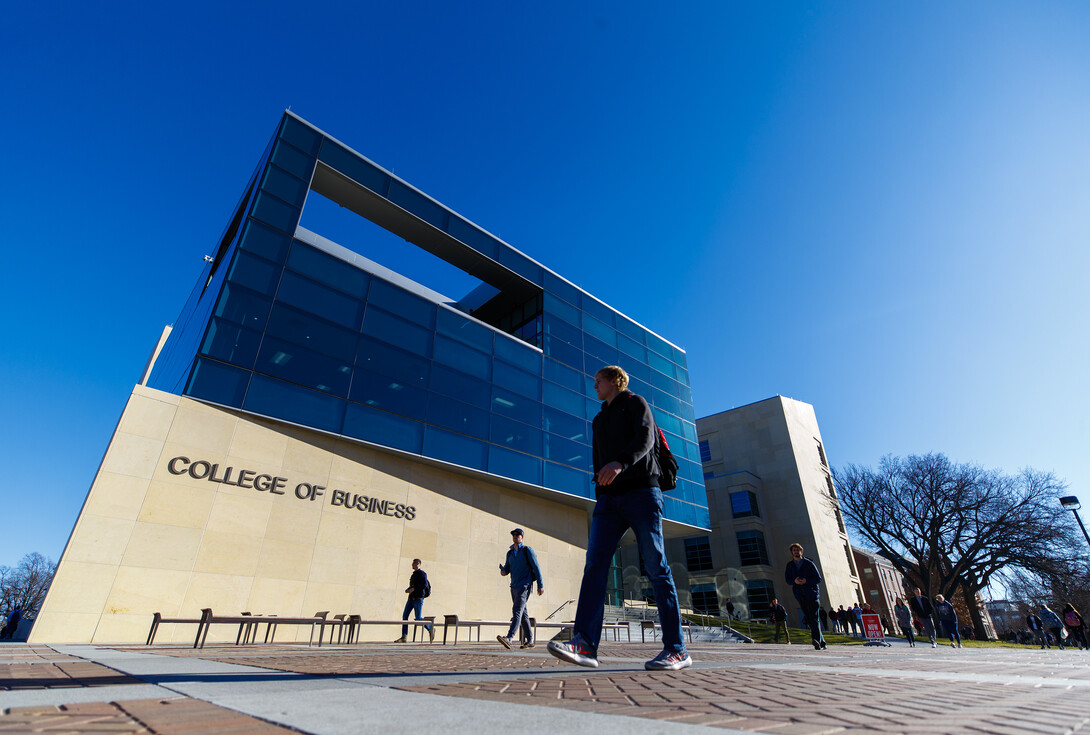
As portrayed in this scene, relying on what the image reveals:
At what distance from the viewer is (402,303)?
16797mm

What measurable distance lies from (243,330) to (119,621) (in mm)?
6688

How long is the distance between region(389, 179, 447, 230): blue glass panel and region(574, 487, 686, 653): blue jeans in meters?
16.7

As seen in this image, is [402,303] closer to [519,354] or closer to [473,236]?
[473,236]

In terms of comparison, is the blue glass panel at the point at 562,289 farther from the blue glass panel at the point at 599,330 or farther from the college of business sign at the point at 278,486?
the college of business sign at the point at 278,486

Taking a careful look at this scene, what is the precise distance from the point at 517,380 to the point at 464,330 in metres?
2.72

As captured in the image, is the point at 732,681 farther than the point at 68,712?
Yes

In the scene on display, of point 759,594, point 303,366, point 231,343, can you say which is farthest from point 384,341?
point 759,594

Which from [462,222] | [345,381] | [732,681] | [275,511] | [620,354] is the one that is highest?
[462,222]

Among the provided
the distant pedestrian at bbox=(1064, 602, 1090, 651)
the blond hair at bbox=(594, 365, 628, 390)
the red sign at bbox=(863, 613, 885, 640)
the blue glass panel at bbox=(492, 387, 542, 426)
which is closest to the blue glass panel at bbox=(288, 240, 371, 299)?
the blue glass panel at bbox=(492, 387, 542, 426)

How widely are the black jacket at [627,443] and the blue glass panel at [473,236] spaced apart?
16610mm

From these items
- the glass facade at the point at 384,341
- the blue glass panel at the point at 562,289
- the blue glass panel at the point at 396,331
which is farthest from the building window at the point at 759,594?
the blue glass panel at the point at 396,331

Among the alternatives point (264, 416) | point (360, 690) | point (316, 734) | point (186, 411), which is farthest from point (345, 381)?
point (316, 734)

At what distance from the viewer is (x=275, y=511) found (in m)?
12.4

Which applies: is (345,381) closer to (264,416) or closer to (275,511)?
(264,416)
